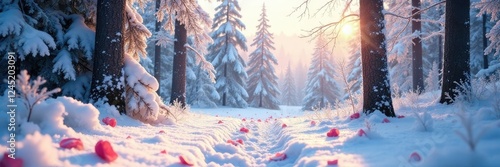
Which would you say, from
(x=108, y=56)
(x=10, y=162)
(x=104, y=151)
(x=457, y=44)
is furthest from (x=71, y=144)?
(x=457, y=44)

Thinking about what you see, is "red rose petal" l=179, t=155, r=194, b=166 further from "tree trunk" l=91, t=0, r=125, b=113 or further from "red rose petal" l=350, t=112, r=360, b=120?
"red rose petal" l=350, t=112, r=360, b=120

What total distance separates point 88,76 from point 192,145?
4029 mm

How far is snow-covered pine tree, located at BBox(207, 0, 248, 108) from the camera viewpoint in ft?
92.9

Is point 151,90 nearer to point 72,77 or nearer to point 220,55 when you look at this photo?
point 72,77

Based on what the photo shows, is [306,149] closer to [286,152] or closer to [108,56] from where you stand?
[286,152]

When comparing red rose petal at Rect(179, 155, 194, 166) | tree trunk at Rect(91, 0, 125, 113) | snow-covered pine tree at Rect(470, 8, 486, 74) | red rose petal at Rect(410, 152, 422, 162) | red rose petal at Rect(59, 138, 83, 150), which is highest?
snow-covered pine tree at Rect(470, 8, 486, 74)

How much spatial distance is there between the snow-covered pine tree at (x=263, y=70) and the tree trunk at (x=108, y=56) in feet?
89.2

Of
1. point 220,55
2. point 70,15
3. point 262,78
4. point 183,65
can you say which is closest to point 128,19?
point 70,15

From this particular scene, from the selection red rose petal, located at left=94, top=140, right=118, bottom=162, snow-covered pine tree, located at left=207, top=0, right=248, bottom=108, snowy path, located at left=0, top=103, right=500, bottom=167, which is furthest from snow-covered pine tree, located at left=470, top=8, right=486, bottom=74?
red rose petal, located at left=94, top=140, right=118, bottom=162

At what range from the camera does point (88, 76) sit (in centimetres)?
701

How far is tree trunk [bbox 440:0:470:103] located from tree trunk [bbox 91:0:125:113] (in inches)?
298

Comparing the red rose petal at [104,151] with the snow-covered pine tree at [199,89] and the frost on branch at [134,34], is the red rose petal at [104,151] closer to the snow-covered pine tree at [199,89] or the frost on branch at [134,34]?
the frost on branch at [134,34]

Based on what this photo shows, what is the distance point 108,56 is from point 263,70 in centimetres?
2838

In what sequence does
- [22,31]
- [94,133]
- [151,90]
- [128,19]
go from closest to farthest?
[94,133]
[22,31]
[151,90]
[128,19]
